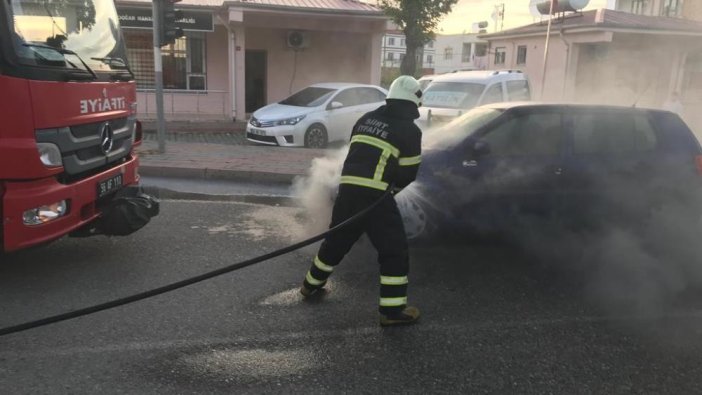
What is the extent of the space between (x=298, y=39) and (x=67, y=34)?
13.4 m

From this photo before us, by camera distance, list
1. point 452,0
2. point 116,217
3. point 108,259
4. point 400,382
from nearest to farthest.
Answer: point 400,382 → point 116,217 → point 108,259 → point 452,0


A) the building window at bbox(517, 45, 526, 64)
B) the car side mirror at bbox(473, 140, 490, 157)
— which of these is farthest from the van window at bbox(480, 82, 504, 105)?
the building window at bbox(517, 45, 526, 64)

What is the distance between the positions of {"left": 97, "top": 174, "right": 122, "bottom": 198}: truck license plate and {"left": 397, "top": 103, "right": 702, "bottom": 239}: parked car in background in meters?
2.34

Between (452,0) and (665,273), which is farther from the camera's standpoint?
(452,0)

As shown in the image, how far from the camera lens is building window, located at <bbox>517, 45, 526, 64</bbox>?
77.0ft

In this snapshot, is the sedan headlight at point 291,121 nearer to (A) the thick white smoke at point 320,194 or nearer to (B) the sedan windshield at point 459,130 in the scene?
(A) the thick white smoke at point 320,194

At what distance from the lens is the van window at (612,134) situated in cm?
518

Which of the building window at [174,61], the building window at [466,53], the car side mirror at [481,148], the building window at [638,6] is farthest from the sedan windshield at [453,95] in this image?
the building window at [466,53]

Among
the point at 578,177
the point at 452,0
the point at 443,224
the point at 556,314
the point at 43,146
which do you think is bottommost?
the point at 556,314

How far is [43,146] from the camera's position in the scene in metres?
3.54

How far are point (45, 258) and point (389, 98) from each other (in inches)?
122

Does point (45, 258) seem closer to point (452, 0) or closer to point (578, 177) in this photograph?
point (578, 177)

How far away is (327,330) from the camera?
3.54 m

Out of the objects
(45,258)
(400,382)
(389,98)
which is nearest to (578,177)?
(389,98)
